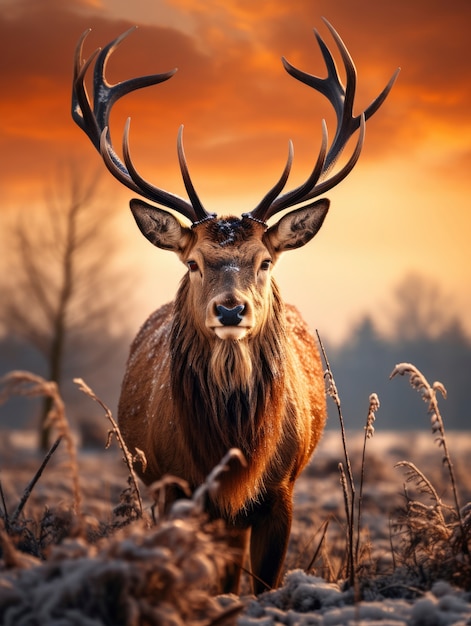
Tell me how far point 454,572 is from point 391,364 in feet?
190

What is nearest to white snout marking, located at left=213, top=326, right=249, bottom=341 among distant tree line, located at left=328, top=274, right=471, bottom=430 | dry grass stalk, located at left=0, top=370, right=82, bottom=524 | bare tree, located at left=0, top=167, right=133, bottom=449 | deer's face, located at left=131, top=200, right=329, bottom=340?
deer's face, located at left=131, top=200, right=329, bottom=340

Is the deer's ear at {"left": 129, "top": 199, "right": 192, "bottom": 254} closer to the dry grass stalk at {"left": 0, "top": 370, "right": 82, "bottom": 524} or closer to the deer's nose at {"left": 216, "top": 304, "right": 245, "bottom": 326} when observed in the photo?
the deer's nose at {"left": 216, "top": 304, "right": 245, "bottom": 326}

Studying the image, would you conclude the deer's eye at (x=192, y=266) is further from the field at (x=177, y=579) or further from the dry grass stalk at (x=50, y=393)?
the dry grass stalk at (x=50, y=393)

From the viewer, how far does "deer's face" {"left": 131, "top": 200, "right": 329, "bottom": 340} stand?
4.51 metres

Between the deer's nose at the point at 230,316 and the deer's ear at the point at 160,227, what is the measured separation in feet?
3.53

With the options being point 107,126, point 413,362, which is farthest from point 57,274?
point 413,362

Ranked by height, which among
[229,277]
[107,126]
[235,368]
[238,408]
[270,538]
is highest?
[107,126]

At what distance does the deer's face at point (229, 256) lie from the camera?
4.51 meters

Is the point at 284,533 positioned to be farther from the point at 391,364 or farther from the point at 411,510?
the point at 391,364

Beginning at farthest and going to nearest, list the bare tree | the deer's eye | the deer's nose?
the bare tree → the deer's eye → the deer's nose

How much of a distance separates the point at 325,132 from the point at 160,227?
4.45 feet

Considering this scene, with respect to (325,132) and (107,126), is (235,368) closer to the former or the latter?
(325,132)

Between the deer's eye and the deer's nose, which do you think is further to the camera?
the deer's eye

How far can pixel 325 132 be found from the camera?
18.0 ft
